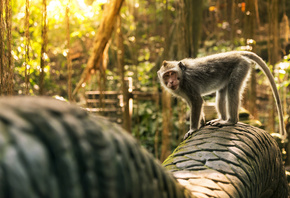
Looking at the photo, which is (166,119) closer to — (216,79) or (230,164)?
(216,79)

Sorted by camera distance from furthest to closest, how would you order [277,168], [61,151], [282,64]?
[282,64]
[277,168]
[61,151]

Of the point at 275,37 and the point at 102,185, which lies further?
the point at 275,37

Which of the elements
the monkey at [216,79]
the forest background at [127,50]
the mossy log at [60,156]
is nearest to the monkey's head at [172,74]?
the monkey at [216,79]

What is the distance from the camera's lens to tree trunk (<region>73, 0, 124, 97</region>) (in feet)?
16.0

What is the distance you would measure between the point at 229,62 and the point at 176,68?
0.66m

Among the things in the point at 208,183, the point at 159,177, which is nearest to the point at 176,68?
the point at 208,183

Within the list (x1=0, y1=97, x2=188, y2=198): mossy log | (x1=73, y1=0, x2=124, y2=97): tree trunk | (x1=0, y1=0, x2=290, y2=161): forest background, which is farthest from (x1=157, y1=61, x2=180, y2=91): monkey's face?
(x1=0, y1=97, x2=188, y2=198): mossy log

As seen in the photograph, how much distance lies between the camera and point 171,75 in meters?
4.27

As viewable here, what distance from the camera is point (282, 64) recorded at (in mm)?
5961

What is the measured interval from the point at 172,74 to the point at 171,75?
2 centimetres

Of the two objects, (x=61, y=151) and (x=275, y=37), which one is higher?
(x=275, y=37)

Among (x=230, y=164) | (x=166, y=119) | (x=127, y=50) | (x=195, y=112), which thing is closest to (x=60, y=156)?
(x=230, y=164)

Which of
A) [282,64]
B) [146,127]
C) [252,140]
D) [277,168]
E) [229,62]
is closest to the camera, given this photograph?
[252,140]

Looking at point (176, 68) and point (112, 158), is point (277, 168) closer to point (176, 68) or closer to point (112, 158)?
point (112, 158)
